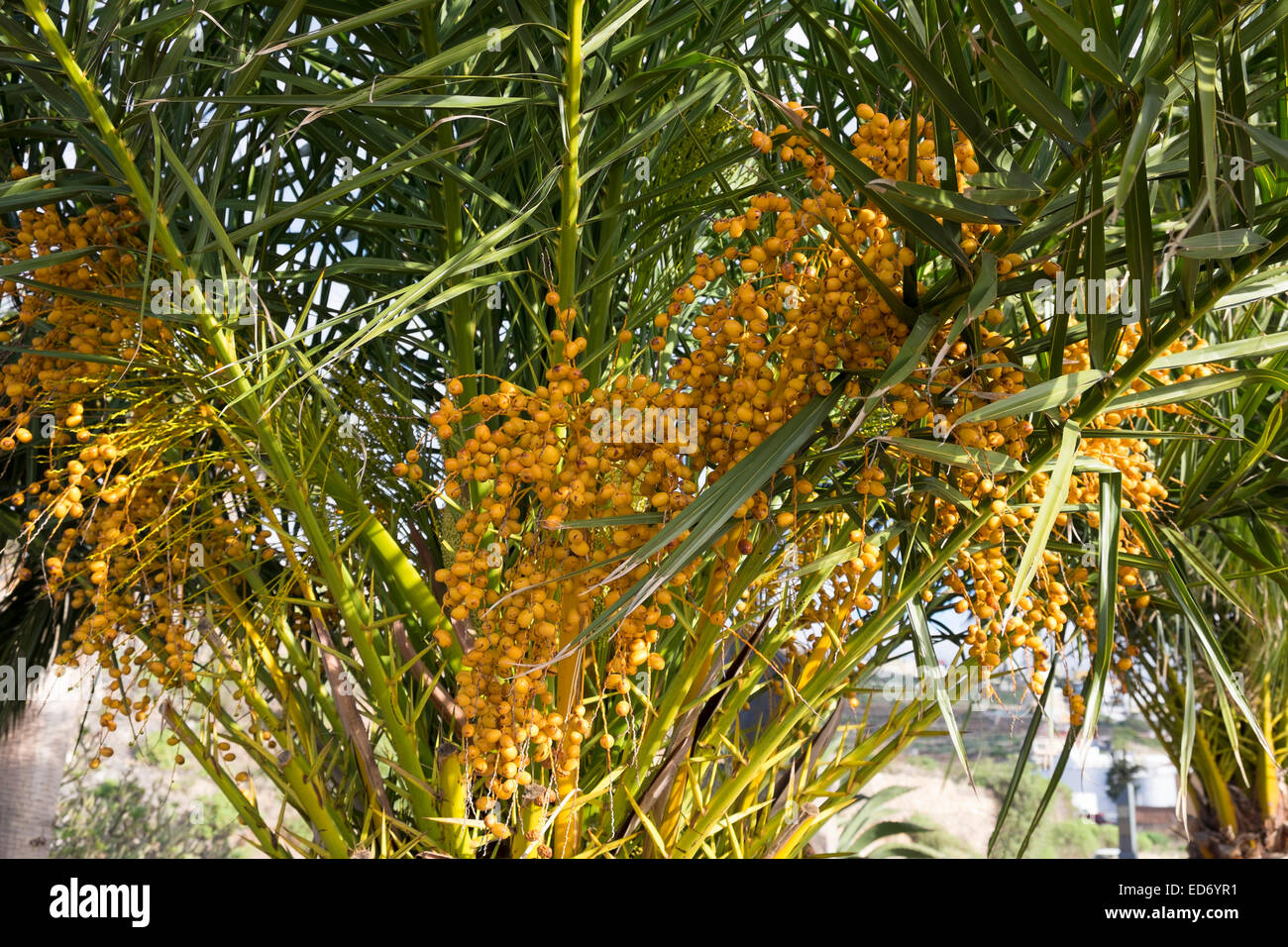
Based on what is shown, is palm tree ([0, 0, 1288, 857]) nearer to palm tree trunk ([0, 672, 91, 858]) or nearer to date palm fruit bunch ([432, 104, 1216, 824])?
date palm fruit bunch ([432, 104, 1216, 824])

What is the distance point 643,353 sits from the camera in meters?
1.01

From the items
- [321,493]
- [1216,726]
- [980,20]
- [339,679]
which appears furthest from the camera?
[1216,726]

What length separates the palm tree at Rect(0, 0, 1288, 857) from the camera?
0.57 metres

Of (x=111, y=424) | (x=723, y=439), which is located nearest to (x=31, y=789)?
(x=111, y=424)

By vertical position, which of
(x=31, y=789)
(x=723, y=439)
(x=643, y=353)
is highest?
(x=643, y=353)

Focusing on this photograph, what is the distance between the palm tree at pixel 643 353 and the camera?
0.57 metres

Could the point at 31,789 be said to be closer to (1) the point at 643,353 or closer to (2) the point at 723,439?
(1) the point at 643,353

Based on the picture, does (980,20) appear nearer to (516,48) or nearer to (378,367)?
(516,48)

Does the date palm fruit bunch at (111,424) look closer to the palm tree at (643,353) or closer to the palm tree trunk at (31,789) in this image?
the palm tree at (643,353)

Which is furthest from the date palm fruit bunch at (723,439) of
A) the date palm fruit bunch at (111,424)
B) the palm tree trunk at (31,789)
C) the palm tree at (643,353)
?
the palm tree trunk at (31,789)
